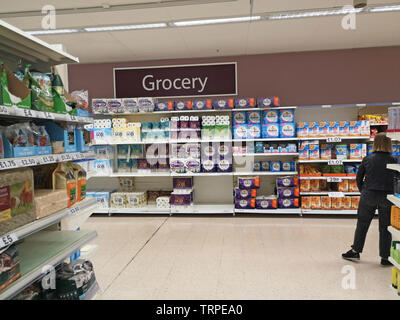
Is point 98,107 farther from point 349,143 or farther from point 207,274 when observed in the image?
point 349,143

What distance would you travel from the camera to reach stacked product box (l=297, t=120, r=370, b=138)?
5.62 metres

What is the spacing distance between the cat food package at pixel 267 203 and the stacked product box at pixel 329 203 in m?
0.51

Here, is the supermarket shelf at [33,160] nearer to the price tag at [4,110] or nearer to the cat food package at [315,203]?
the price tag at [4,110]

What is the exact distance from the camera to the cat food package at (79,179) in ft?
8.11

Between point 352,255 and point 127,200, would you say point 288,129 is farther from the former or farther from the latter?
point 127,200

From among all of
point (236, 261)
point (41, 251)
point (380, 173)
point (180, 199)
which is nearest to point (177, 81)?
point (180, 199)

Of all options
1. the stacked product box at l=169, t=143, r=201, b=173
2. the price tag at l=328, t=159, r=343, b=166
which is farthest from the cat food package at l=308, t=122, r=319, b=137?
the stacked product box at l=169, t=143, r=201, b=173

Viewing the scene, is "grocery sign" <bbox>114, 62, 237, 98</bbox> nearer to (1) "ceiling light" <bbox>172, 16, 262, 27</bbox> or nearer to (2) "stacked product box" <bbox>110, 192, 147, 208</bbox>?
(1) "ceiling light" <bbox>172, 16, 262, 27</bbox>

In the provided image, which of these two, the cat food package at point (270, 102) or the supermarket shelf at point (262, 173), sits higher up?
the cat food package at point (270, 102)

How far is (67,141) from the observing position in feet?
7.69

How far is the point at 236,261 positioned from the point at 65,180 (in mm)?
2289

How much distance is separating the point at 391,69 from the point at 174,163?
14.5 ft

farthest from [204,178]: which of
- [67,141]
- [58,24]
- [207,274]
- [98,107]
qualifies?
[67,141]

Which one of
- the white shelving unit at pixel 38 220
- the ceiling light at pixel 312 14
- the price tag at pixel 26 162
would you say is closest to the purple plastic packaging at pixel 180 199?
the white shelving unit at pixel 38 220
